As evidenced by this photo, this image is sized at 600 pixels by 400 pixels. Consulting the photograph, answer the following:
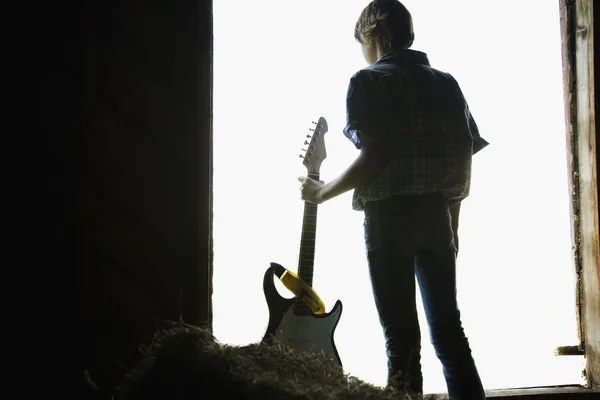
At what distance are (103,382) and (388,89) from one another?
4.30 ft

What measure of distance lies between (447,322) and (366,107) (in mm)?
643

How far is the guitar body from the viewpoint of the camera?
1.92 meters

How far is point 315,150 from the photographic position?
2107 millimetres

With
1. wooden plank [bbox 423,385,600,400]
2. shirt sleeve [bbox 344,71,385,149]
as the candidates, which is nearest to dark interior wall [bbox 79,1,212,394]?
shirt sleeve [bbox 344,71,385,149]

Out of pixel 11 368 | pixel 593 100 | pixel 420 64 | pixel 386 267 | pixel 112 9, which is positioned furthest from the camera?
pixel 593 100

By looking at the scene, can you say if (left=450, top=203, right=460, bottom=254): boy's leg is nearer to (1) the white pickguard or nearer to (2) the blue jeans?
(2) the blue jeans

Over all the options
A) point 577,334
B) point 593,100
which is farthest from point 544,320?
point 593,100

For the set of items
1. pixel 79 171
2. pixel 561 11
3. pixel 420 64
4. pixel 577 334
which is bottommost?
pixel 577 334

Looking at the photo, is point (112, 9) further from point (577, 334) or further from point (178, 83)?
point (577, 334)

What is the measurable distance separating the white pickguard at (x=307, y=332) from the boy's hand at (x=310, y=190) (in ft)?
1.21

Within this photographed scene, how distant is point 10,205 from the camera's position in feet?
6.28

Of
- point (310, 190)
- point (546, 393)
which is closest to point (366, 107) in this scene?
point (310, 190)

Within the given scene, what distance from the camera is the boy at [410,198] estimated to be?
1624 mm

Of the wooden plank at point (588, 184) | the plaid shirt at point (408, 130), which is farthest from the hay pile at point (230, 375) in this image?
the wooden plank at point (588, 184)
